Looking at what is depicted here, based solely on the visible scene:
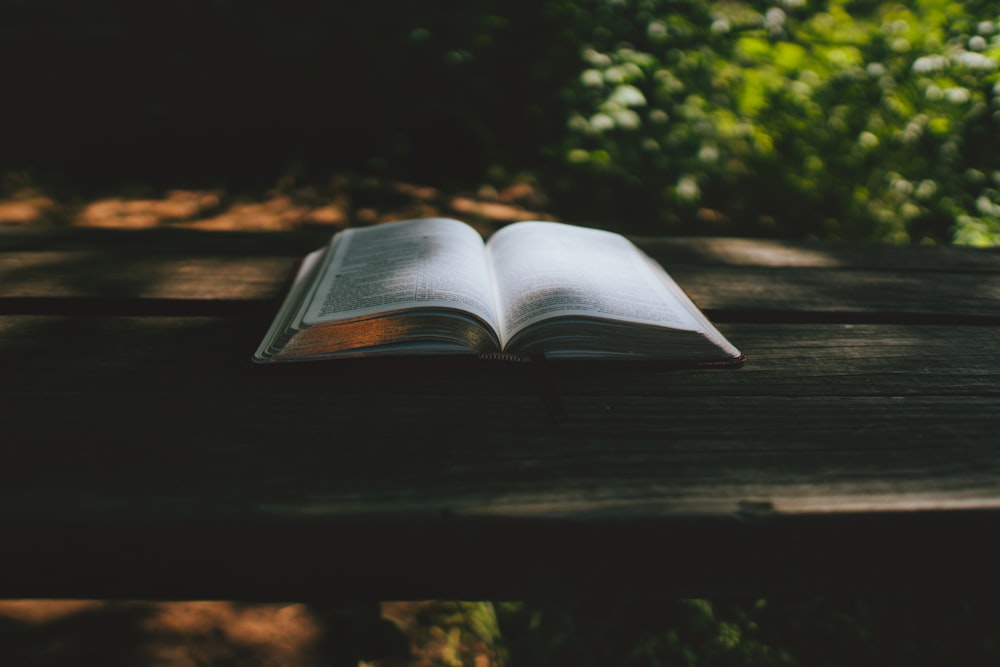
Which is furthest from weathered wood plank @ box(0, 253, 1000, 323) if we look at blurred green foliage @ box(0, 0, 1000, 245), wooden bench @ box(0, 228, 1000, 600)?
blurred green foliage @ box(0, 0, 1000, 245)

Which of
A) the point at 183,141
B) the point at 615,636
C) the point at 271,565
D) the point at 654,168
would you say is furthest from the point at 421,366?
the point at 183,141

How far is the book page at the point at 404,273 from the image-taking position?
797mm

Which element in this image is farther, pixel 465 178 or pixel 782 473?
pixel 465 178

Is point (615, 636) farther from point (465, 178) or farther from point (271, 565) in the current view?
point (465, 178)

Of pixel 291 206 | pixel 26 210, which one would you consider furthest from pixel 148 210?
pixel 291 206

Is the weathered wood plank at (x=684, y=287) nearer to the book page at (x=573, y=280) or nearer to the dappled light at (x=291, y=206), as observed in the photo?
the book page at (x=573, y=280)

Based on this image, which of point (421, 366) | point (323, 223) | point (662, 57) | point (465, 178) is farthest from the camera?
point (465, 178)

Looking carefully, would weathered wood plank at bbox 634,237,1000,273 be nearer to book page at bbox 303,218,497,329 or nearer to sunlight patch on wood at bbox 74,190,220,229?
A: book page at bbox 303,218,497,329

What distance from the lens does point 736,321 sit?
958mm

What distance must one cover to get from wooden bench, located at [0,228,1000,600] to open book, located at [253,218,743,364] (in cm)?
3

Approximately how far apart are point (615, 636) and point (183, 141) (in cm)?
320

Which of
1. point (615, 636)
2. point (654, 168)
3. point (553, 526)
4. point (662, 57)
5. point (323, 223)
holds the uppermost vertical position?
point (662, 57)

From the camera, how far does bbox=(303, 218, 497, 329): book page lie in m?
0.80

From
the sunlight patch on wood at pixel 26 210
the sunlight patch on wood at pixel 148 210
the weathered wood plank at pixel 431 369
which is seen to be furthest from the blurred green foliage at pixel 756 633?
the sunlight patch on wood at pixel 26 210
